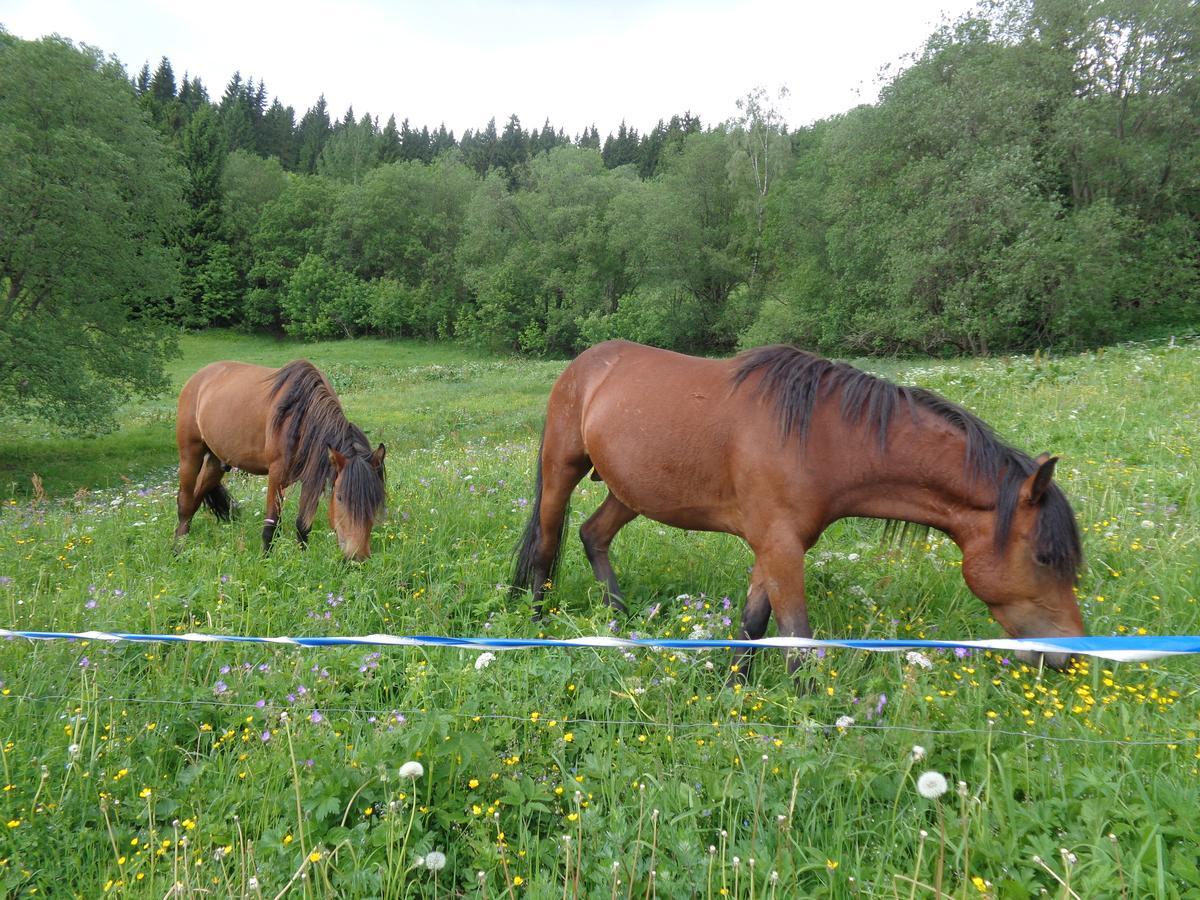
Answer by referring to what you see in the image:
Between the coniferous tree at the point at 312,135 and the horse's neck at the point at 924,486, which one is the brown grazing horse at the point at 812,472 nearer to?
the horse's neck at the point at 924,486

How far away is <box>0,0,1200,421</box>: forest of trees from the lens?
738 inches

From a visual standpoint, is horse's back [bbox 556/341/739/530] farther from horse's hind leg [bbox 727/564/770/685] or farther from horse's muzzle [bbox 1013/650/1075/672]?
horse's muzzle [bbox 1013/650/1075/672]

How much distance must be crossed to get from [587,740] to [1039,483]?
2256 mm

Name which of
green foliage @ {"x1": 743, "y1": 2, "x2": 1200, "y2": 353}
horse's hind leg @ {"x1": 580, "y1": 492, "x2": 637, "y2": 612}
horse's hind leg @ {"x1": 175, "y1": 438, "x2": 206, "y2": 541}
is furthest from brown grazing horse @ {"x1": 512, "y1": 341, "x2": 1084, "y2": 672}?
green foliage @ {"x1": 743, "y1": 2, "x2": 1200, "y2": 353}

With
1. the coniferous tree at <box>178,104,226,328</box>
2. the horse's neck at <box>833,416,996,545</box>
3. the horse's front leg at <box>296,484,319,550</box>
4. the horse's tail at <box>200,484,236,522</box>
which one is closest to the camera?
the horse's neck at <box>833,416,996,545</box>

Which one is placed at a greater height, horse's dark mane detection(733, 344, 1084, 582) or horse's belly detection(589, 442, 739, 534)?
horse's dark mane detection(733, 344, 1084, 582)

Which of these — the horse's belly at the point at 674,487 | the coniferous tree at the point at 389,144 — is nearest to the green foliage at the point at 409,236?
the coniferous tree at the point at 389,144

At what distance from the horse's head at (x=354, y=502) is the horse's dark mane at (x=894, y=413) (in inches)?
124

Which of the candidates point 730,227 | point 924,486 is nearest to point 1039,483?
point 924,486

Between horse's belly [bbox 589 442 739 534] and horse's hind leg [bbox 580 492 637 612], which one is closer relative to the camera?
horse's belly [bbox 589 442 739 534]

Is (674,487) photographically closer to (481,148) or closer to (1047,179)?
(1047,179)

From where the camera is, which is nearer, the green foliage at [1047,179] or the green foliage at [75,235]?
the green foliage at [75,235]

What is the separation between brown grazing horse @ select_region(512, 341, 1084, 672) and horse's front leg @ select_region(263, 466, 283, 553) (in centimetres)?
364

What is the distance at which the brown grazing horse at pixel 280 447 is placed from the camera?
533 centimetres
